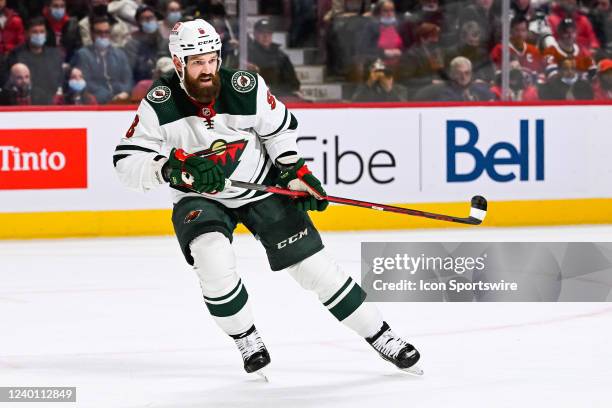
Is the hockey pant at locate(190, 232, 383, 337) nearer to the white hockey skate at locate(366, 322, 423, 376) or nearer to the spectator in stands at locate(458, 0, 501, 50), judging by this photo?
the white hockey skate at locate(366, 322, 423, 376)

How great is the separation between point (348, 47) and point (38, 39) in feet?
6.08

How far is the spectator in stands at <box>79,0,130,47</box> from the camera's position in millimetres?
7402

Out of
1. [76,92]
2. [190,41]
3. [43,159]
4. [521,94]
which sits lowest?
[43,159]

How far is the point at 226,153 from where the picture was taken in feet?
12.6

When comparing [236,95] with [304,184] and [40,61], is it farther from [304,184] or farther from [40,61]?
[40,61]

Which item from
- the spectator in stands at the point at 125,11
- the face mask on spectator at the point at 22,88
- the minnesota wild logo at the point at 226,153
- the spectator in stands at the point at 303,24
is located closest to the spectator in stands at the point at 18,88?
the face mask on spectator at the point at 22,88

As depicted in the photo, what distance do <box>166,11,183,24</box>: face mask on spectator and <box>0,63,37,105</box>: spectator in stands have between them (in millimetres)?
870

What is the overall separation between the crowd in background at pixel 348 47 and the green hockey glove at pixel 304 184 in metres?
3.78

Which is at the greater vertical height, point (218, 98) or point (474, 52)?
point (218, 98)

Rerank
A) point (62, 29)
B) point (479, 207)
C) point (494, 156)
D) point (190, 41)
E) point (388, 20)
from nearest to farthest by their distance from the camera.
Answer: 1. point (190, 41)
2. point (479, 207)
3. point (62, 29)
4. point (494, 156)
5. point (388, 20)

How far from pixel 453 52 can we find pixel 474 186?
2.87 feet

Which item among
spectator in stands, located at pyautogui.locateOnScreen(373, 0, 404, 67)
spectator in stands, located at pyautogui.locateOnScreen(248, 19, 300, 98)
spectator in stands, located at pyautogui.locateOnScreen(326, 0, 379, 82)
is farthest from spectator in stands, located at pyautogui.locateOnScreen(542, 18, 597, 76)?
spectator in stands, located at pyautogui.locateOnScreen(248, 19, 300, 98)

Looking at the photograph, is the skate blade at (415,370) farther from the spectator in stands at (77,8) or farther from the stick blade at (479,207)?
the spectator in stands at (77,8)

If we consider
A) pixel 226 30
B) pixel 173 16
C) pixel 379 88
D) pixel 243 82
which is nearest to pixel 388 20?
pixel 379 88
